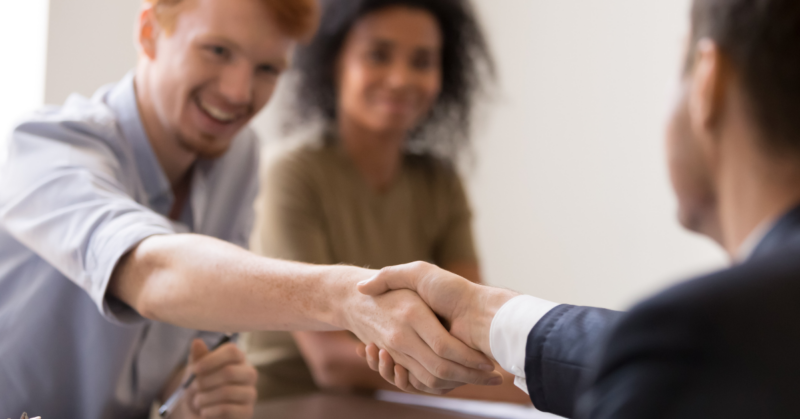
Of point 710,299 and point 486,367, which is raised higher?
point 710,299

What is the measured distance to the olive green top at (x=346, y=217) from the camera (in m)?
1.61

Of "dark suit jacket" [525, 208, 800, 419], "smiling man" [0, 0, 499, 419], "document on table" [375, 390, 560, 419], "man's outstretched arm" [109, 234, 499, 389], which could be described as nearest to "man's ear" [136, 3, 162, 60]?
"smiling man" [0, 0, 499, 419]

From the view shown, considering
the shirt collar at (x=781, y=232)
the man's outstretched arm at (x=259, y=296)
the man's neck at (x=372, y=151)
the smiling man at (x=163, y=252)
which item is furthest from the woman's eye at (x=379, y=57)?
the shirt collar at (x=781, y=232)

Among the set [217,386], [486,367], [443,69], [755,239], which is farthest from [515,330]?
[443,69]

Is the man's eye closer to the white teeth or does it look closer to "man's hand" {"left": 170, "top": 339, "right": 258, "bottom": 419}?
the white teeth

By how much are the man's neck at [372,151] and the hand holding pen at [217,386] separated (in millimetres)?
819

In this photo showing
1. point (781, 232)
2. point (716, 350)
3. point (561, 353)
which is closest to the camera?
point (716, 350)

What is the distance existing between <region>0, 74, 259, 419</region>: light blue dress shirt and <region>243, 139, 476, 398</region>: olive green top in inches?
13.3

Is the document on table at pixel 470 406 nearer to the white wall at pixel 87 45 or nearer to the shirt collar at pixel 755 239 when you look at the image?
the shirt collar at pixel 755 239

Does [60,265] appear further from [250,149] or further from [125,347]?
[250,149]

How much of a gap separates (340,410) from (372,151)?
2.77 feet

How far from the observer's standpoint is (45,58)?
1666 mm

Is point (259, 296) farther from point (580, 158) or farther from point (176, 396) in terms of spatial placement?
point (580, 158)

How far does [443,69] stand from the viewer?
A: 205 cm
